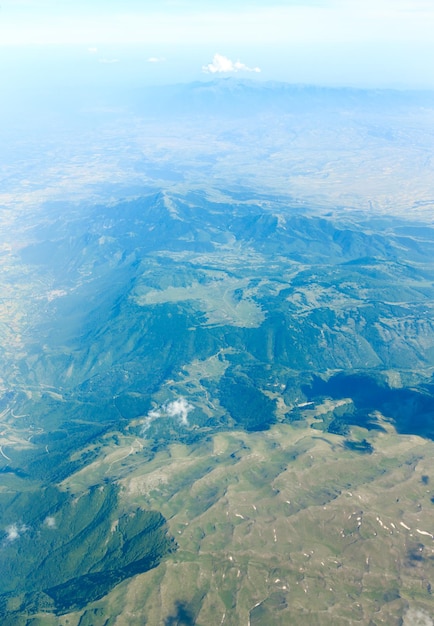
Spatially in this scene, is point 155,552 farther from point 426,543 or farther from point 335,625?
point 426,543

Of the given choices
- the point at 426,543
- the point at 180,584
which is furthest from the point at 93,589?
the point at 426,543

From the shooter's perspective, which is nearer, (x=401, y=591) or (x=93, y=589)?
(x=401, y=591)

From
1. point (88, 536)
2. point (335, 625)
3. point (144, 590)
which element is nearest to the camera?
point (335, 625)

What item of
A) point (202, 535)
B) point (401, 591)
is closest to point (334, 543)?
point (401, 591)

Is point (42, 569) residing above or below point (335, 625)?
below

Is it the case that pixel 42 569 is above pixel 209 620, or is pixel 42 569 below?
below

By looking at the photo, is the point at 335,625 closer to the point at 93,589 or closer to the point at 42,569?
the point at 93,589

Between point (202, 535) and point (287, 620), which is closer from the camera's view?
point (287, 620)

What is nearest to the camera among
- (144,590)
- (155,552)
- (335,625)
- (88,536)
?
(335,625)

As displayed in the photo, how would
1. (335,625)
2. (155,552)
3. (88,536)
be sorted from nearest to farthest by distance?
(335,625)
(155,552)
(88,536)
